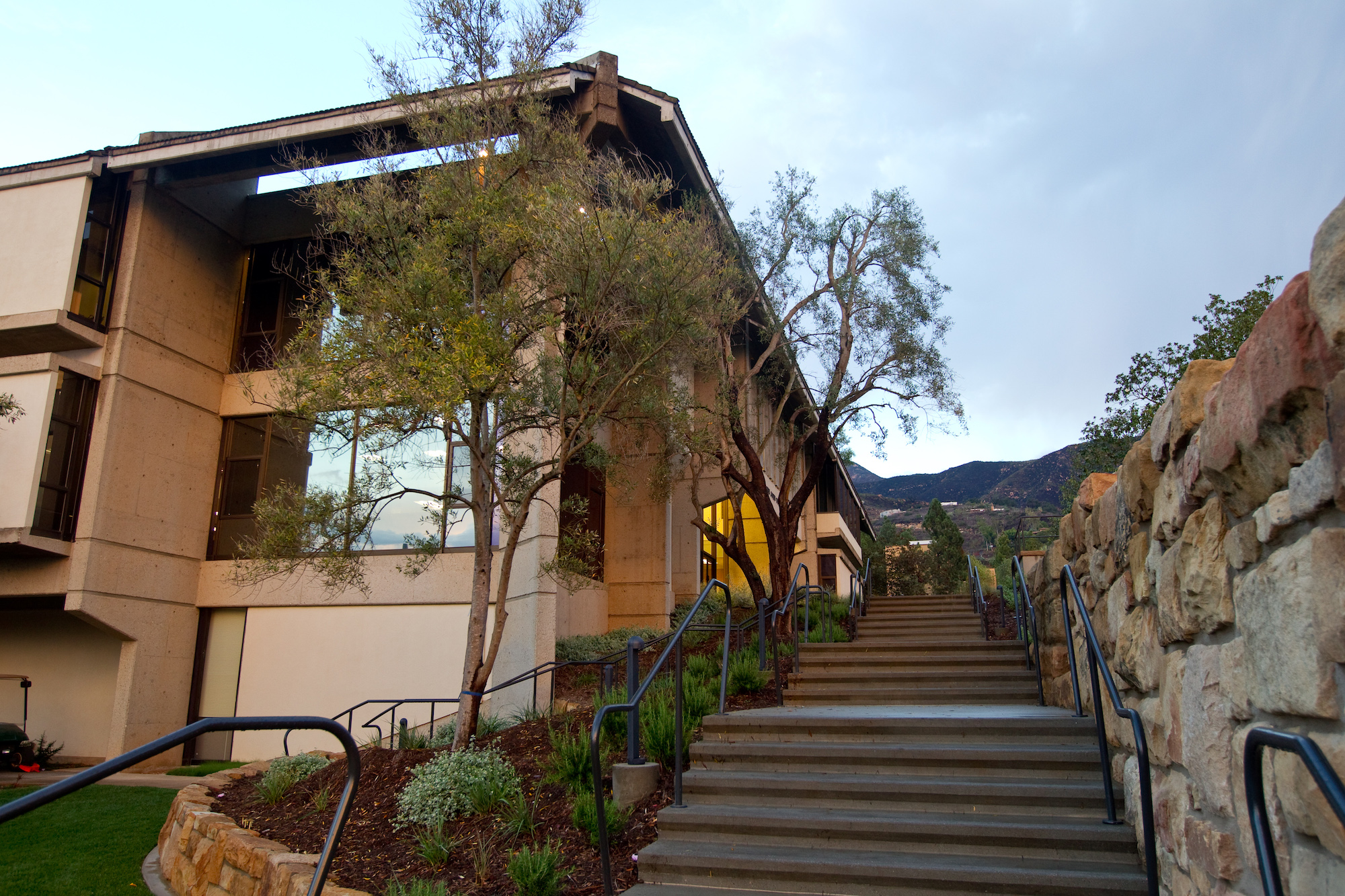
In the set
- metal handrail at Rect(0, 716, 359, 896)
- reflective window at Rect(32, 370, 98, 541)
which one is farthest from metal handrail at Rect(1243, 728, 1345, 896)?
reflective window at Rect(32, 370, 98, 541)

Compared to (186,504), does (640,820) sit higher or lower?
lower

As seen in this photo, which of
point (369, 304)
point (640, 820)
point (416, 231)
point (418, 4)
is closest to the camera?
point (640, 820)

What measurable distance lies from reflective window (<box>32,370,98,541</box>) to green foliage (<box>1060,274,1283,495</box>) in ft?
48.1

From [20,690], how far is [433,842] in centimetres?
1358

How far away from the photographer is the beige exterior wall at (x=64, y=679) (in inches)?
574

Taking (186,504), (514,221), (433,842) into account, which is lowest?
(433,842)

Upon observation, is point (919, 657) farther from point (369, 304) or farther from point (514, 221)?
point (369, 304)

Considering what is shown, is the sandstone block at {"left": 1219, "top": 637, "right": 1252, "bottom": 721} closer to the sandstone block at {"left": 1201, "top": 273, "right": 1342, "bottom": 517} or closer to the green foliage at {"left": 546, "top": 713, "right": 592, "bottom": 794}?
the sandstone block at {"left": 1201, "top": 273, "right": 1342, "bottom": 517}

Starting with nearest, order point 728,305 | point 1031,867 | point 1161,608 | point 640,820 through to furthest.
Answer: point 1161,608, point 1031,867, point 640,820, point 728,305

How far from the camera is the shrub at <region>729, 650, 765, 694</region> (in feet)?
27.8

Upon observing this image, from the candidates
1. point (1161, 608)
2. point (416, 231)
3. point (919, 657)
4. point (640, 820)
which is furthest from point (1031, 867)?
point (416, 231)

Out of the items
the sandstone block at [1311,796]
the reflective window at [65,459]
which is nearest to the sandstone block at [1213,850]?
the sandstone block at [1311,796]

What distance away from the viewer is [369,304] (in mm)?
8336

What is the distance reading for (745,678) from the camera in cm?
848
